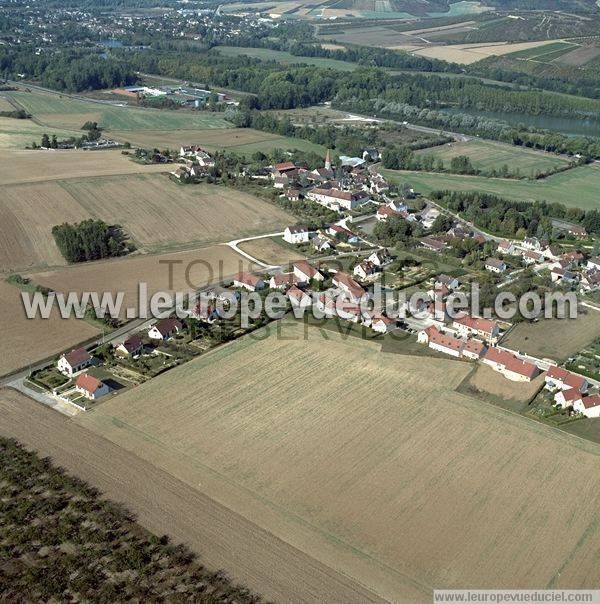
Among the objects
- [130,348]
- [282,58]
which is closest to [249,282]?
[130,348]

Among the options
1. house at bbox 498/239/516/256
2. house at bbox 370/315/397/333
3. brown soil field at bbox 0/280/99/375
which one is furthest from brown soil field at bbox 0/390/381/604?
house at bbox 498/239/516/256

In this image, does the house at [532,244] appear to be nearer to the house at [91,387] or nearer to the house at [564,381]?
the house at [564,381]

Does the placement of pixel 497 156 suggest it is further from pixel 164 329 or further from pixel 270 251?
pixel 164 329

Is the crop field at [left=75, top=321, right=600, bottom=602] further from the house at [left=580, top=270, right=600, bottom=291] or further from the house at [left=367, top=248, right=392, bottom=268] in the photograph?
the house at [left=580, top=270, right=600, bottom=291]

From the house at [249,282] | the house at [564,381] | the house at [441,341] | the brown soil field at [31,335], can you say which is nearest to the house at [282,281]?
the house at [249,282]

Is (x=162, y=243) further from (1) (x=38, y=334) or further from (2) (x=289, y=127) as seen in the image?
(2) (x=289, y=127)

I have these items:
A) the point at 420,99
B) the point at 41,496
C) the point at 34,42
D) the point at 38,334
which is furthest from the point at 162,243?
the point at 34,42

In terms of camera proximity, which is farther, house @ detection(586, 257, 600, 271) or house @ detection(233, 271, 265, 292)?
house @ detection(586, 257, 600, 271)
